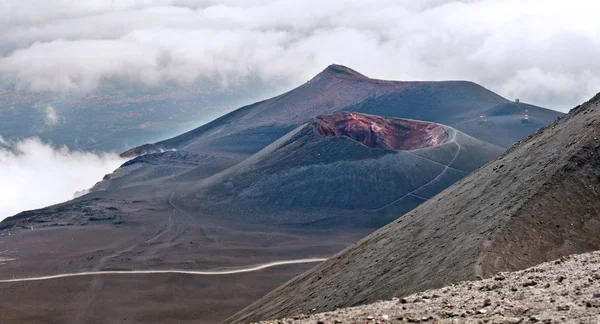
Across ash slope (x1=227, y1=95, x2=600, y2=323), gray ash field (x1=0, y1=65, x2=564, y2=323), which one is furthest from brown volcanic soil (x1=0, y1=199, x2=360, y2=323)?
ash slope (x1=227, y1=95, x2=600, y2=323)

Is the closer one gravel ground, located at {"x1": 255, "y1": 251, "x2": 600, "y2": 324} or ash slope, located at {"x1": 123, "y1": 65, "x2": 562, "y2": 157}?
gravel ground, located at {"x1": 255, "y1": 251, "x2": 600, "y2": 324}

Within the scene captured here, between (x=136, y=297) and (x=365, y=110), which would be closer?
(x=136, y=297)

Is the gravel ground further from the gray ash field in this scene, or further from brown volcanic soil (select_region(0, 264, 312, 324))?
brown volcanic soil (select_region(0, 264, 312, 324))

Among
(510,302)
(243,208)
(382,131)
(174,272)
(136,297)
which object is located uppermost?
(382,131)

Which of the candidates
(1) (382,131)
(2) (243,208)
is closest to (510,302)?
(2) (243,208)

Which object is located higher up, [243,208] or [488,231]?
[243,208]

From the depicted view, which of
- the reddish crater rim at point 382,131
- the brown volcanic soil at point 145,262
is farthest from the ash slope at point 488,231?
the reddish crater rim at point 382,131

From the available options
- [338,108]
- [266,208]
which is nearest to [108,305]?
[266,208]

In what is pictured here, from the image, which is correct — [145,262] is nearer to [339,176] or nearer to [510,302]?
[339,176]
